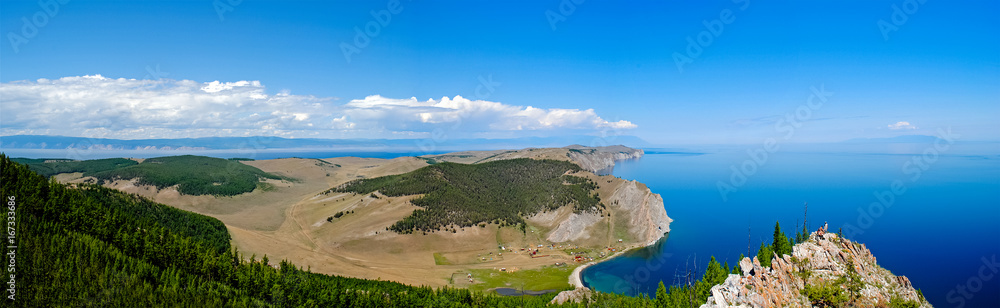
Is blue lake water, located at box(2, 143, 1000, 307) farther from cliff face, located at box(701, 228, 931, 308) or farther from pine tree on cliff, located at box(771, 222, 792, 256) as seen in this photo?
cliff face, located at box(701, 228, 931, 308)

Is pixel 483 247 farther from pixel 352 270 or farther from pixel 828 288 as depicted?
pixel 828 288

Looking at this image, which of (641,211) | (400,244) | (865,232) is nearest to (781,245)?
(641,211)

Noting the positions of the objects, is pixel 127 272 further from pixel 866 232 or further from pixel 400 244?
pixel 866 232

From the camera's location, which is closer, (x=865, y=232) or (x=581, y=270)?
(x=581, y=270)

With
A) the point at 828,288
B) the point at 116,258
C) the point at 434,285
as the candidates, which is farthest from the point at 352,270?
the point at 828,288

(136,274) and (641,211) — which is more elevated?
(136,274)

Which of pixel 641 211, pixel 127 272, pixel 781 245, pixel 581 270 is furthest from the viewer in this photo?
pixel 641 211

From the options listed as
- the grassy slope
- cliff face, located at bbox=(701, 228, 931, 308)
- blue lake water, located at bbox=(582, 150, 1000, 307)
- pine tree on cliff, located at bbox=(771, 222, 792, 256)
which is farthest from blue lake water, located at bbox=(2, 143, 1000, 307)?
the grassy slope
